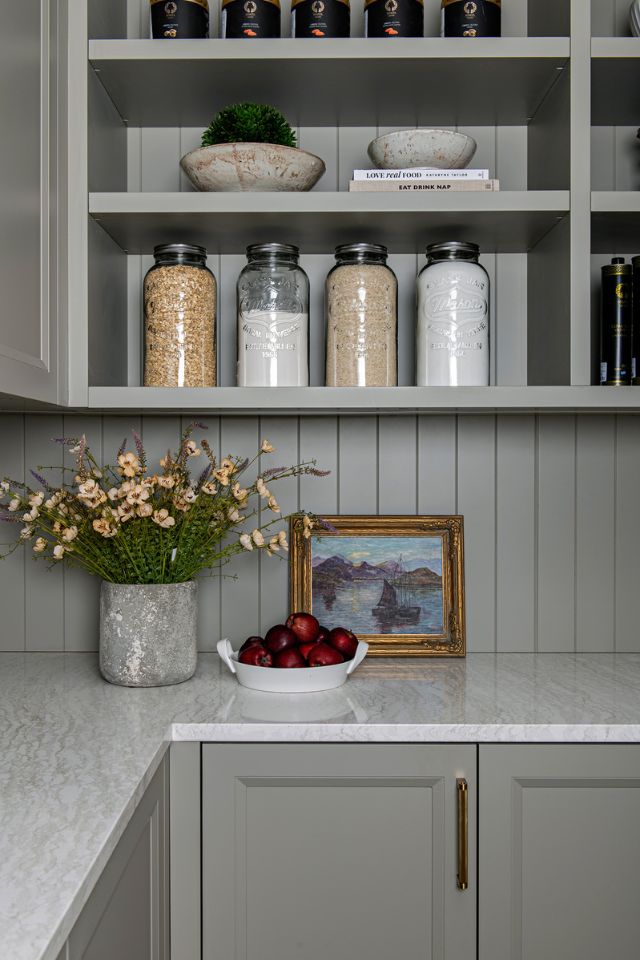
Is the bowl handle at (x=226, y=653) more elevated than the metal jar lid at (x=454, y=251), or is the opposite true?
the metal jar lid at (x=454, y=251)

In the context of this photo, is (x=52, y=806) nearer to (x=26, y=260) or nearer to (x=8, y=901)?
(x=8, y=901)

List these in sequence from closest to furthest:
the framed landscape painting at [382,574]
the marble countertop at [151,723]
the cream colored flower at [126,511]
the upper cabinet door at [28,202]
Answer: the marble countertop at [151,723] < the upper cabinet door at [28,202] < the cream colored flower at [126,511] < the framed landscape painting at [382,574]

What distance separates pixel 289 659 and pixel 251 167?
90 centimetres

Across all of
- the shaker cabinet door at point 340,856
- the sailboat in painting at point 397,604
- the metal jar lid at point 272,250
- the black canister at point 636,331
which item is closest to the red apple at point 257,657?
the shaker cabinet door at point 340,856

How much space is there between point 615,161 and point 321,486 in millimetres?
953

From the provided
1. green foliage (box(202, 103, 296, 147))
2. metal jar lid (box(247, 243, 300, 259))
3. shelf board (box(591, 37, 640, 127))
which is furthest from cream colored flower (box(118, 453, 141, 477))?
shelf board (box(591, 37, 640, 127))

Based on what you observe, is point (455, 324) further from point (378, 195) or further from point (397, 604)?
point (397, 604)

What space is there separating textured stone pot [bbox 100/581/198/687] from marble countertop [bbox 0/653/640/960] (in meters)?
0.04

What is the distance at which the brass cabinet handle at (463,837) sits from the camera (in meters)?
1.25

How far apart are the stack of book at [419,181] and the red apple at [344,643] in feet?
2.70

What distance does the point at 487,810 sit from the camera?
127 centimetres

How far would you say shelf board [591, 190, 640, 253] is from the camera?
4.74 ft

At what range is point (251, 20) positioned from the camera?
151cm

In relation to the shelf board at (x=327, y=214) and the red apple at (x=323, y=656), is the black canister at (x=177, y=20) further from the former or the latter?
the red apple at (x=323, y=656)
